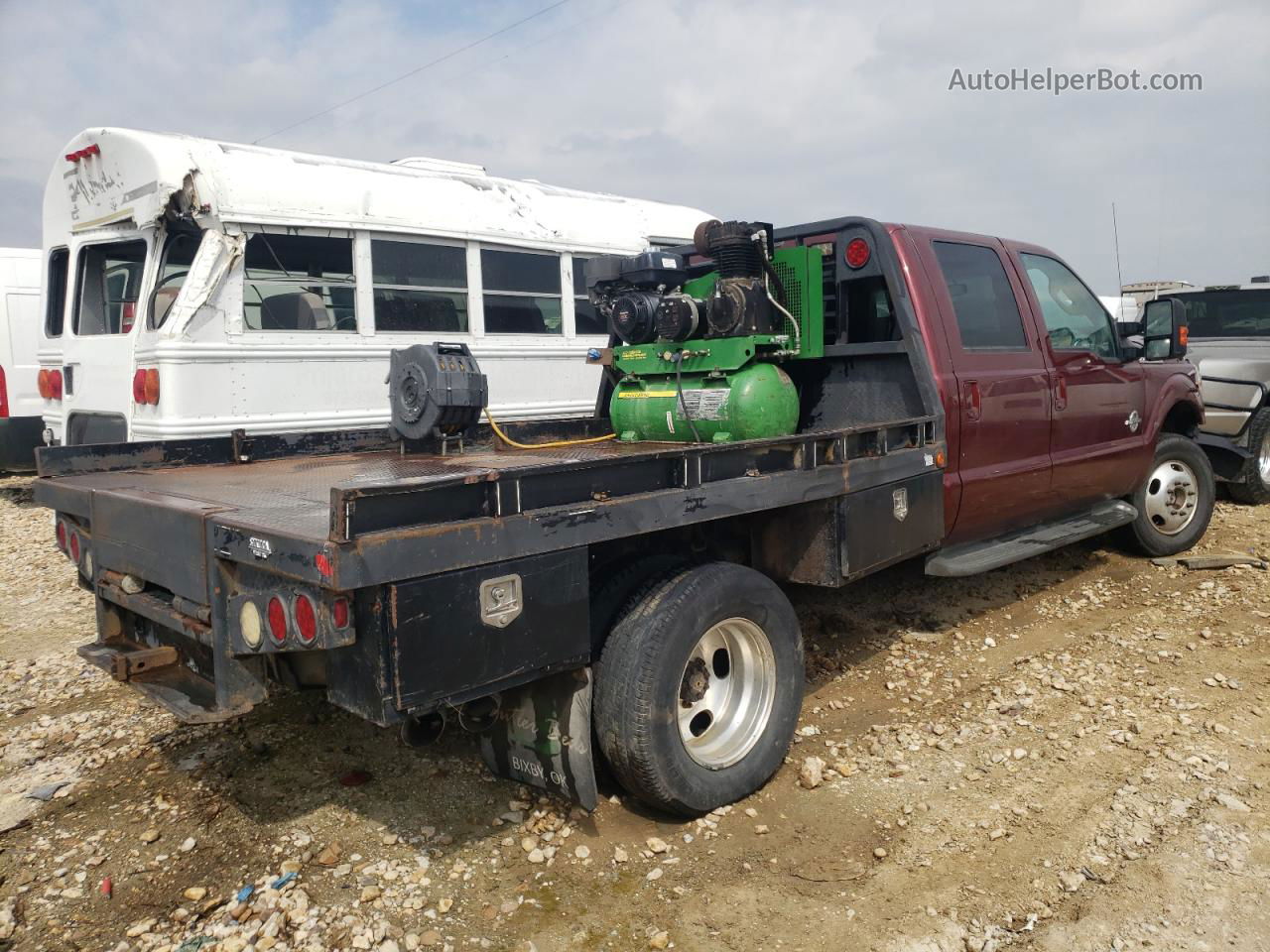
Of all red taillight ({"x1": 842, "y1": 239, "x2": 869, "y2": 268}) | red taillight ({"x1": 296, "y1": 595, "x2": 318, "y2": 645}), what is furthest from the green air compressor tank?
red taillight ({"x1": 296, "y1": 595, "x2": 318, "y2": 645})

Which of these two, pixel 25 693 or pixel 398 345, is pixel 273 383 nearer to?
pixel 398 345

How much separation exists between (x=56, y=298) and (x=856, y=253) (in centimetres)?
659

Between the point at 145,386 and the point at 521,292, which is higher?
the point at 521,292

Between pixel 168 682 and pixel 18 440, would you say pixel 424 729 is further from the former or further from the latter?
pixel 18 440

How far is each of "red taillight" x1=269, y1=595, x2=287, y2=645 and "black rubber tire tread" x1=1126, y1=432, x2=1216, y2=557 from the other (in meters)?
5.46

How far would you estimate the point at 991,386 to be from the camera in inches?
187

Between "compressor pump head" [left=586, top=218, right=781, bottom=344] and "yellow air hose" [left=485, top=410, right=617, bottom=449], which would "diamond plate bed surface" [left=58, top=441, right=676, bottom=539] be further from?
"compressor pump head" [left=586, top=218, right=781, bottom=344]

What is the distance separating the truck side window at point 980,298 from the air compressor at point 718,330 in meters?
0.69

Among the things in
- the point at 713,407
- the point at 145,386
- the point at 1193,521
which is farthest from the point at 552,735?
the point at 1193,521

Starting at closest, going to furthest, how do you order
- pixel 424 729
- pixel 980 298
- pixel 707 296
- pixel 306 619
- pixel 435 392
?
1. pixel 306 619
2. pixel 424 729
3. pixel 435 392
4. pixel 707 296
5. pixel 980 298

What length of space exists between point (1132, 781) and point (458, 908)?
2.43 m

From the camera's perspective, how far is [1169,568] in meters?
6.27

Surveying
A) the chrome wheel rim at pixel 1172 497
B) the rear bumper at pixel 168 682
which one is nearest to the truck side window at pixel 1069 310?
the chrome wheel rim at pixel 1172 497

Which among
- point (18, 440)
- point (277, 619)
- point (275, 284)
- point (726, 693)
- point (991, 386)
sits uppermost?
point (275, 284)
